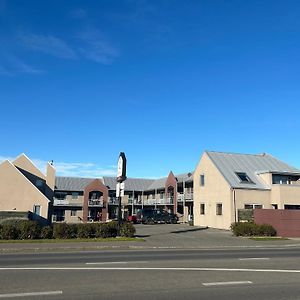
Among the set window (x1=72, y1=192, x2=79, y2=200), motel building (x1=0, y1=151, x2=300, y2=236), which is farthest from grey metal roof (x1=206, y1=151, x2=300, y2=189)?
window (x1=72, y1=192, x2=79, y2=200)

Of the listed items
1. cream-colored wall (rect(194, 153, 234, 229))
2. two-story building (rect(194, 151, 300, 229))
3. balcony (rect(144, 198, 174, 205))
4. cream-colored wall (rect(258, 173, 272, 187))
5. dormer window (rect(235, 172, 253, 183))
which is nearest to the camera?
cream-colored wall (rect(194, 153, 234, 229))

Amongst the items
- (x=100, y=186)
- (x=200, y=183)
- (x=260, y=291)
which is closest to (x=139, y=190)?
(x=100, y=186)

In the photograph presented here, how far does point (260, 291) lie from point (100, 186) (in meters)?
59.6

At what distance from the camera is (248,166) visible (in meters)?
43.3

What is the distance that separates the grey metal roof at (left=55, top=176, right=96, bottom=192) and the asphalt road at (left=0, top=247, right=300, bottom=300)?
53.4m

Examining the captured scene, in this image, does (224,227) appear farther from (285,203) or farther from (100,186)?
(100,186)

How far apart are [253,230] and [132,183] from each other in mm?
42152

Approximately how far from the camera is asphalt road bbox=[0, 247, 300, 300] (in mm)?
8609

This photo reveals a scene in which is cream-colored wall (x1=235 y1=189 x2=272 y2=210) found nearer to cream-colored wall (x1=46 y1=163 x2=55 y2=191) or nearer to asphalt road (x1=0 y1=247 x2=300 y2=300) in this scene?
asphalt road (x1=0 y1=247 x2=300 y2=300)

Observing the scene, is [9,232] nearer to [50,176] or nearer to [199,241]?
[199,241]

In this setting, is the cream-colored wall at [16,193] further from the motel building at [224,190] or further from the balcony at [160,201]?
the balcony at [160,201]

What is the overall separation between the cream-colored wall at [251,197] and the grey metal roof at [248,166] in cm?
49

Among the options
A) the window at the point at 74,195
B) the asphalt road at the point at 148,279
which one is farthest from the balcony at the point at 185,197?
the asphalt road at the point at 148,279

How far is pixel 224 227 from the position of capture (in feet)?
126
